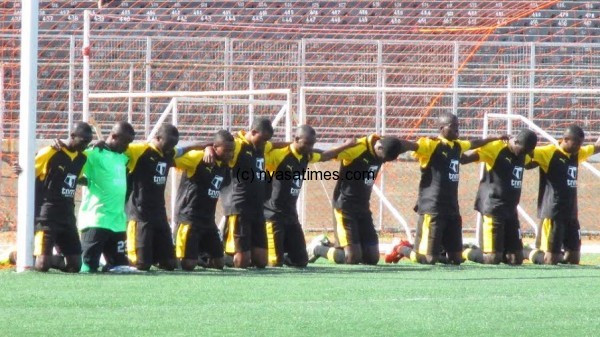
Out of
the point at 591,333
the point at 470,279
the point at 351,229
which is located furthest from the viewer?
the point at 351,229

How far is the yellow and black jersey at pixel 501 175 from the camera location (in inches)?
587

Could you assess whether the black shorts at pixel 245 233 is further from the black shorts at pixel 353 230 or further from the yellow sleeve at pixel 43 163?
the yellow sleeve at pixel 43 163

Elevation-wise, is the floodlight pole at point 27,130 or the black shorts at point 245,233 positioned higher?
the floodlight pole at point 27,130

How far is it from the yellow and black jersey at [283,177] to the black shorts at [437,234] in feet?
4.79

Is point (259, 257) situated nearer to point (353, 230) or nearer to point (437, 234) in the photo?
point (353, 230)

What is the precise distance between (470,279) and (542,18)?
34.3 ft

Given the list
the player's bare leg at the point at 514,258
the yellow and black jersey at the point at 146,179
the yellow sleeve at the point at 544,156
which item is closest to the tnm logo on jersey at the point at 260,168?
the yellow and black jersey at the point at 146,179

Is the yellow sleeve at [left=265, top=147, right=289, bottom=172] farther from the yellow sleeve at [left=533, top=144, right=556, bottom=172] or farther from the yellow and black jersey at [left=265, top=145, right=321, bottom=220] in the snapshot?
the yellow sleeve at [left=533, top=144, right=556, bottom=172]

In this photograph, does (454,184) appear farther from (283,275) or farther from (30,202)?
(30,202)

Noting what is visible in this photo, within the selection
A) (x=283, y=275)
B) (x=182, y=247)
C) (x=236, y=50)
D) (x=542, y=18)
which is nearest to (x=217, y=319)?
(x=283, y=275)

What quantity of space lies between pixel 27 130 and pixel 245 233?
275cm

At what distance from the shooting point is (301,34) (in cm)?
2084

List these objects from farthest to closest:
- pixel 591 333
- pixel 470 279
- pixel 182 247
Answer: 1. pixel 182 247
2. pixel 470 279
3. pixel 591 333

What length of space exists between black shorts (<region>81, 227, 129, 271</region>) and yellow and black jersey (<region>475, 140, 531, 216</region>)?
174 inches
